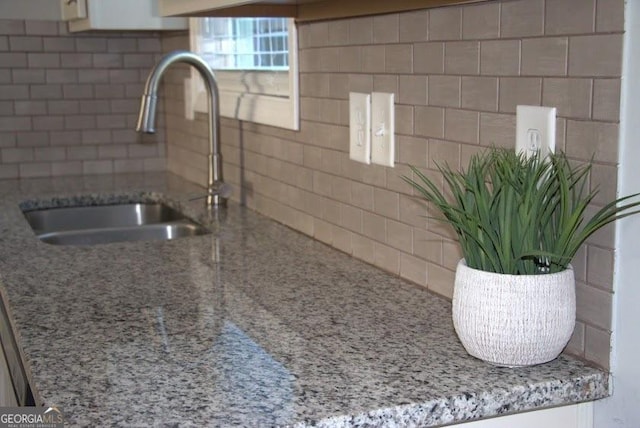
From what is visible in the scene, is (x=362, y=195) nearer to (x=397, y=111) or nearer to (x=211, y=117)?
(x=397, y=111)

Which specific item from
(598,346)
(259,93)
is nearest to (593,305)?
(598,346)

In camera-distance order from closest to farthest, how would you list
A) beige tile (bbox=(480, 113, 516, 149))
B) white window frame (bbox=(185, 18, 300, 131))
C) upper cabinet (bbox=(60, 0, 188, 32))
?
beige tile (bbox=(480, 113, 516, 149)), white window frame (bbox=(185, 18, 300, 131)), upper cabinet (bbox=(60, 0, 188, 32))

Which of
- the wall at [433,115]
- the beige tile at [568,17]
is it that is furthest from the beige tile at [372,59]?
the beige tile at [568,17]

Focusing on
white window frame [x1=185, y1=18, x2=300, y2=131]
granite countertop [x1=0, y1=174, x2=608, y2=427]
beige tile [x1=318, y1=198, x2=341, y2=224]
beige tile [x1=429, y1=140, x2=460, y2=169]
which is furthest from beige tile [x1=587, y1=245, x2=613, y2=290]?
white window frame [x1=185, y1=18, x2=300, y2=131]

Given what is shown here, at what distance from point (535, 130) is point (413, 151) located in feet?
1.15

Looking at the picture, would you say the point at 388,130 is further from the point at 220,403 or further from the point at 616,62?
the point at 220,403

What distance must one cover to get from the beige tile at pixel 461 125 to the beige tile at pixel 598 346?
34 cm

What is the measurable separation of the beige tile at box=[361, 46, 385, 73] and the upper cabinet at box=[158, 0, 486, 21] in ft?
0.21

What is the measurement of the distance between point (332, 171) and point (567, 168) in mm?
777

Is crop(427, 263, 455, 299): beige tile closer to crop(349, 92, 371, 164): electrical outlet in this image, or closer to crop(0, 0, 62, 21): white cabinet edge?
crop(349, 92, 371, 164): electrical outlet

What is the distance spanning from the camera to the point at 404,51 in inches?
56.3

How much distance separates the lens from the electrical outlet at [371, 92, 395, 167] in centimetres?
150

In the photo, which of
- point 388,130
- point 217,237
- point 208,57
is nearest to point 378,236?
point 388,130

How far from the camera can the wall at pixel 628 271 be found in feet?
3.08
